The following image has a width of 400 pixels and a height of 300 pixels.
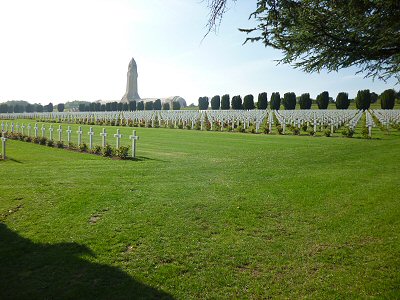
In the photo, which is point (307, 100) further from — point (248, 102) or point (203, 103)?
point (203, 103)

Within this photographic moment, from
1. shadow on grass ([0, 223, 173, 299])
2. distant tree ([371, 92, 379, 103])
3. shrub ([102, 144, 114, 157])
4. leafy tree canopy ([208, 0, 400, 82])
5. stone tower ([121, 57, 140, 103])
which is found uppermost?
stone tower ([121, 57, 140, 103])

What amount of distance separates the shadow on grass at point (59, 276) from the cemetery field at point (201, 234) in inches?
0.6

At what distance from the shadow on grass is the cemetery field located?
2 centimetres

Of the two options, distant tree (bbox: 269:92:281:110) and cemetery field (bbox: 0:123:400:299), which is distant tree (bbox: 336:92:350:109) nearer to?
distant tree (bbox: 269:92:281:110)

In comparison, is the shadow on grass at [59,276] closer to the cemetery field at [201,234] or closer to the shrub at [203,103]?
the cemetery field at [201,234]

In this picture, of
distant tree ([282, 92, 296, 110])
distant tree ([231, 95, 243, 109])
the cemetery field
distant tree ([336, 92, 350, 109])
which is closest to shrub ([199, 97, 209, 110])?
distant tree ([231, 95, 243, 109])

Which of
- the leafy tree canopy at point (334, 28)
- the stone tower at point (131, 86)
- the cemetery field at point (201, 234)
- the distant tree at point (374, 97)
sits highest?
the stone tower at point (131, 86)

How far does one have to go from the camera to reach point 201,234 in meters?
5.32

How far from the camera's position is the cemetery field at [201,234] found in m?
3.92

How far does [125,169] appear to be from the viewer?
10.0 meters

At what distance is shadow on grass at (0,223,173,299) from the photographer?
3.76m

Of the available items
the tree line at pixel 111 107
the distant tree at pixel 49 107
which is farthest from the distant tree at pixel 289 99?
the distant tree at pixel 49 107

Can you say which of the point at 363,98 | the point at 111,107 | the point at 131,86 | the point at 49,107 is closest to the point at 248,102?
the point at 363,98

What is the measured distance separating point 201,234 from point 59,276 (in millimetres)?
2090
